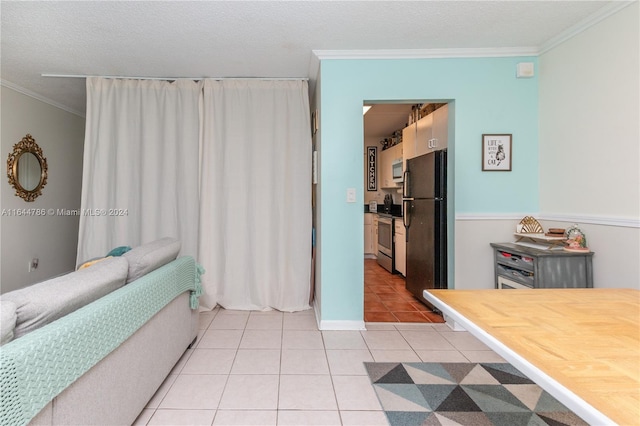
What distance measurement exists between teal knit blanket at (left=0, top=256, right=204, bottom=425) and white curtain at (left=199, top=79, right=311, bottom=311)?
1.68 m

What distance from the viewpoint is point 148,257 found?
1.87 metres

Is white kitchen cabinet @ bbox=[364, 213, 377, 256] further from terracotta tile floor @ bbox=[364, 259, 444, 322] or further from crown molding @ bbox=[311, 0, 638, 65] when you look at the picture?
crown molding @ bbox=[311, 0, 638, 65]

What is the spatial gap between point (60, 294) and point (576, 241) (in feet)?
10.3

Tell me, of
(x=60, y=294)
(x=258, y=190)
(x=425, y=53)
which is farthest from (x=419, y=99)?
(x=60, y=294)

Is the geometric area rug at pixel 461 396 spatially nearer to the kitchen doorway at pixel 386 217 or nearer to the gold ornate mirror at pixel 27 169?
the kitchen doorway at pixel 386 217

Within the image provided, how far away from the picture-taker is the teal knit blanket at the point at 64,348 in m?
0.89

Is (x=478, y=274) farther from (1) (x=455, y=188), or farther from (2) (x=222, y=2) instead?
(2) (x=222, y=2)

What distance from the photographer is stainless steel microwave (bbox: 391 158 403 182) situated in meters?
5.46

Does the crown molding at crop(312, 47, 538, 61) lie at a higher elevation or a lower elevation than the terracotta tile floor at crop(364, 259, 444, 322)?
higher

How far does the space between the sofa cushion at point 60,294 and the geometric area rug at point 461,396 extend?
160 centimetres

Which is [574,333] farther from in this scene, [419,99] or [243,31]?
[243,31]

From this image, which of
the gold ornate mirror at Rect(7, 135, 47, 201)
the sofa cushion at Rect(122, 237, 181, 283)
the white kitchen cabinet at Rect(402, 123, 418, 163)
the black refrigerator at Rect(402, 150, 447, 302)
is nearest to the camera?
the sofa cushion at Rect(122, 237, 181, 283)

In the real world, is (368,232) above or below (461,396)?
above

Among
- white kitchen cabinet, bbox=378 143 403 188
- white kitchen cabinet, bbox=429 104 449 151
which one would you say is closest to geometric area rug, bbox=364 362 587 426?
white kitchen cabinet, bbox=429 104 449 151
